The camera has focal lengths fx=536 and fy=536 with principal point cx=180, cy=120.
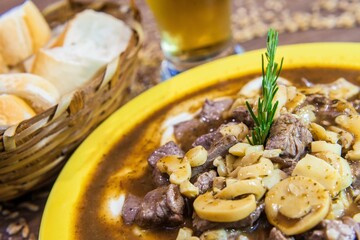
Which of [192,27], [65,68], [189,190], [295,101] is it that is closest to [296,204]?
[189,190]

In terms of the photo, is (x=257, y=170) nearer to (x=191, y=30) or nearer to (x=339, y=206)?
(x=339, y=206)

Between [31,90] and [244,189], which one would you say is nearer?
[244,189]

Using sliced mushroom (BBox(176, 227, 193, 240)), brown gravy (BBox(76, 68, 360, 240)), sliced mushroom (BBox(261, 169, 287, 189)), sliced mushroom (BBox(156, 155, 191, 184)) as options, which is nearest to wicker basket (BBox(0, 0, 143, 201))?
brown gravy (BBox(76, 68, 360, 240))

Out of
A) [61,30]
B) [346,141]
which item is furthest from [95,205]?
[61,30]

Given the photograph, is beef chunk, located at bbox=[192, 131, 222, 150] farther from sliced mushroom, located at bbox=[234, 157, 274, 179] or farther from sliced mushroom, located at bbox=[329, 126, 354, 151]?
sliced mushroom, located at bbox=[329, 126, 354, 151]

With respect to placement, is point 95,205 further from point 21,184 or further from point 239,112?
point 239,112

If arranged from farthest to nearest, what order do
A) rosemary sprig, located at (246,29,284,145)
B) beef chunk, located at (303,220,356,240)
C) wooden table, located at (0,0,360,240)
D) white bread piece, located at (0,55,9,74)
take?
white bread piece, located at (0,55,9,74) → wooden table, located at (0,0,360,240) → rosemary sprig, located at (246,29,284,145) → beef chunk, located at (303,220,356,240)
